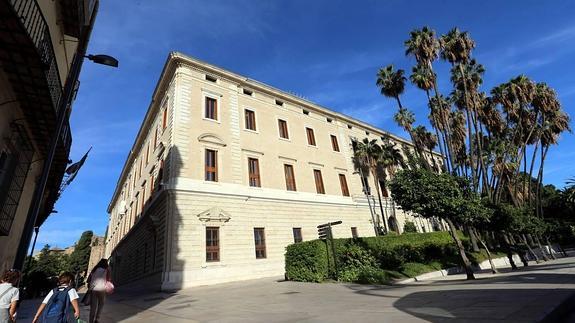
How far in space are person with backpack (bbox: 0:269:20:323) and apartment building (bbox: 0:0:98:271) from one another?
34 cm

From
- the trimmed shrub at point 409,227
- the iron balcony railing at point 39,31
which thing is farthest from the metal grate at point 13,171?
the trimmed shrub at point 409,227

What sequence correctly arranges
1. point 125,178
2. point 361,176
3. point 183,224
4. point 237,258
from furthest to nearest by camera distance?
point 125,178
point 361,176
point 237,258
point 183,224

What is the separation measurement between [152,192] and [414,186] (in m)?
17.5

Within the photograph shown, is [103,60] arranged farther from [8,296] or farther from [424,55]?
[424,55]

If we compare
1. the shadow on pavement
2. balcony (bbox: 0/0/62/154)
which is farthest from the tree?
balcony (bbox: 0/0/62/154)

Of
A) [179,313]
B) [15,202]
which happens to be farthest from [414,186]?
[15,202]

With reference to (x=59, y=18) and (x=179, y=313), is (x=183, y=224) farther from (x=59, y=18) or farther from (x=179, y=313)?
(x=59, y=18)

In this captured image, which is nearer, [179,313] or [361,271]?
[179,313]

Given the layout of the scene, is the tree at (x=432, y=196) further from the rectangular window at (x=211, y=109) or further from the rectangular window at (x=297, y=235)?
the rectangular window at (x=211, y=109)

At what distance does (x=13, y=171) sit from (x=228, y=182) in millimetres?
12700

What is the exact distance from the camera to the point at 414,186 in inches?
579

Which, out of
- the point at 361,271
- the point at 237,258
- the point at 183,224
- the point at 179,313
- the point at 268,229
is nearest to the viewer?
the point at 179,313

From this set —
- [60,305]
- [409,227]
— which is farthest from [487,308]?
[409,227]

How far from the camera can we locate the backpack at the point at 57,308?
4.46 metres
